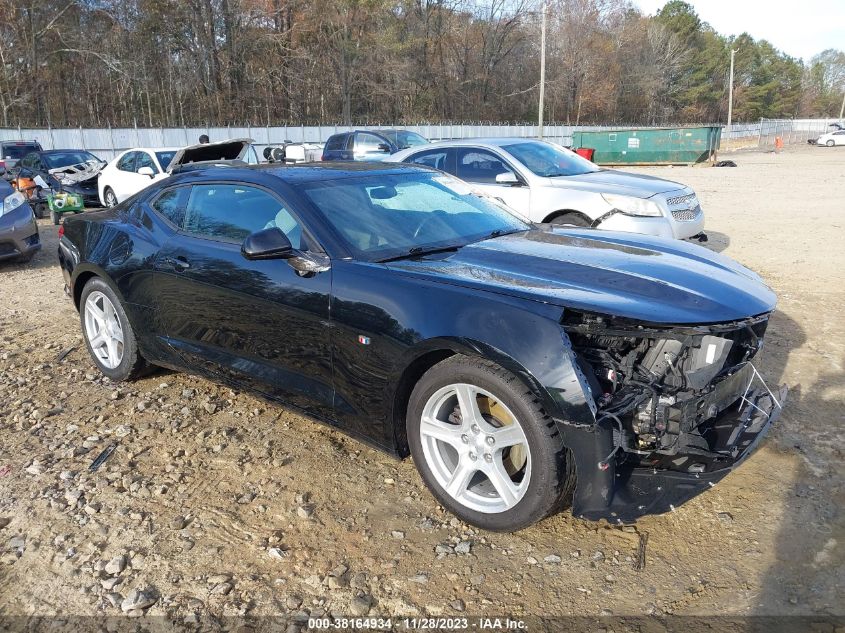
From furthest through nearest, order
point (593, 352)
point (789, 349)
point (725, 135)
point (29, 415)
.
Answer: point (725, 135) < point (789, 349) < point (29, 415) < point (593, 352)

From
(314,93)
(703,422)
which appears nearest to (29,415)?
(703,422)

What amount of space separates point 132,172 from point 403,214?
11.8 m

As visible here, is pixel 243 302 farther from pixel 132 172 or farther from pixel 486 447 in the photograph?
pixel 132 172

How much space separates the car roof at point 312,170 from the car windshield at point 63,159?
15.0 metres

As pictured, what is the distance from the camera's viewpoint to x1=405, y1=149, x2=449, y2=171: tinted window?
340 inches

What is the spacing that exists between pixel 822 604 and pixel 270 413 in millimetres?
3094

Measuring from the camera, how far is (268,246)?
3174 millimetres

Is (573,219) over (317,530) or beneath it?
over

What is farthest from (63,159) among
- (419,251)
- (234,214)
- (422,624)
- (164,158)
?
(422,624)

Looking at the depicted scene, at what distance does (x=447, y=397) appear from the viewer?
2875 millimetres

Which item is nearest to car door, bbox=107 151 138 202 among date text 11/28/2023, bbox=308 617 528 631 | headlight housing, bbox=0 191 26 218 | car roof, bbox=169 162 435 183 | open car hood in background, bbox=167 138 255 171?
open car hood in background, bbox=167 138 255 171

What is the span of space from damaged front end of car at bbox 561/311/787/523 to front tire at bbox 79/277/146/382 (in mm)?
3276

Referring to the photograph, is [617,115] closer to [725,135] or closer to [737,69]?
[725,135]

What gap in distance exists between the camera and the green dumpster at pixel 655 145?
2956 cm
